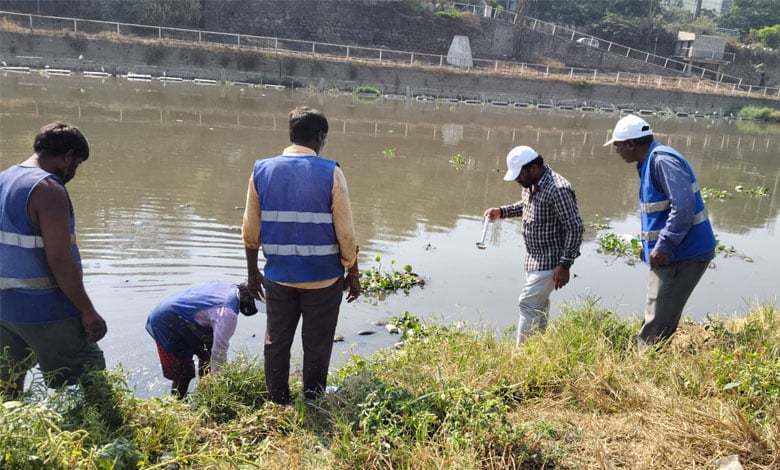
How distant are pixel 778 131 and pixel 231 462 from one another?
1384 inches

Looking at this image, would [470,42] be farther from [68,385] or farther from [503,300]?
[68,385]

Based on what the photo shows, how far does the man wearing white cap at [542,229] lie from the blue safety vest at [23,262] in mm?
2947

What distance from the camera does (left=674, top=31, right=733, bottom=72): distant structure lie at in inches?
1944

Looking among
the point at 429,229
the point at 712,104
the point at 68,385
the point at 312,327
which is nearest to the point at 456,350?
the point at 312,327

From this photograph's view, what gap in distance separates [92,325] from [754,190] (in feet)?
45.5

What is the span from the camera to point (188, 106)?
811 inches

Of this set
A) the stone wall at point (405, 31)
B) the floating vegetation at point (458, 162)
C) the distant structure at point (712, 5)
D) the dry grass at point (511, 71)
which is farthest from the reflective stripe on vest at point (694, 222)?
the distant structure at point (712, 5)

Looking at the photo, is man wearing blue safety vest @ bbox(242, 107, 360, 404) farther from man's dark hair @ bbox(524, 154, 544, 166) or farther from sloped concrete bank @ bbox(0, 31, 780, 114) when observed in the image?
sloped concrete bank @ bbox(0, 31, 780, 114)

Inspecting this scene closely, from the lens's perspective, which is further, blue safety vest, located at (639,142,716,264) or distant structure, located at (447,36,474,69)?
distant structure, located at (447,36,474,69)

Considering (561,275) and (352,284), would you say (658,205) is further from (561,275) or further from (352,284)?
(352,284)

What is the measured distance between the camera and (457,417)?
3094 mm

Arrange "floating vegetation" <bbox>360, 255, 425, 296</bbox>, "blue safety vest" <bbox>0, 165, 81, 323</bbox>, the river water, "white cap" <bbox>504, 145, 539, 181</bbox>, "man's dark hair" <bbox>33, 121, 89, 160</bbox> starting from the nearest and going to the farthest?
"blue safety vest" <bbox>0, 165, 81, 323</bbox>
"man's dark hair" <bbox>33, 121, 89, 160</bbox>
"white cap" <bbox>504, 145, 539, 181</bbox>
the river water
"floating vegetation" <bbox>360, 255, 425, 296</bbox>

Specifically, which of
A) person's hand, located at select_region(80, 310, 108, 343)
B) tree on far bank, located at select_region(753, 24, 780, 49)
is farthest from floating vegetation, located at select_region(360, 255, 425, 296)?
tree on far bank, located at select_region(753, 24, 780, 49)

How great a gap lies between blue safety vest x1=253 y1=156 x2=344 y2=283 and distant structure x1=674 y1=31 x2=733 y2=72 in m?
54.3
